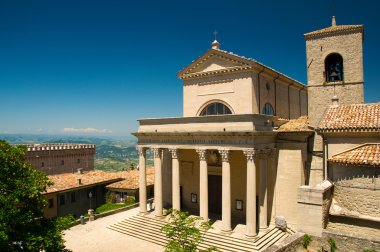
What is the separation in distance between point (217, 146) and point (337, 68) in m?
13.4

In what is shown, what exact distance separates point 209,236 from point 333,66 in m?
18.5

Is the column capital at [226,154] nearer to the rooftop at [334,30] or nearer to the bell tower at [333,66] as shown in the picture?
the bell tower at [333,66]

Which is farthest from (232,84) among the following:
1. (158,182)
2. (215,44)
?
(158,182)

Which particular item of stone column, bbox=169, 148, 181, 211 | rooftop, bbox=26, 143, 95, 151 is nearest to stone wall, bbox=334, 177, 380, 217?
stone column, bbox=169, 148, 181, 211

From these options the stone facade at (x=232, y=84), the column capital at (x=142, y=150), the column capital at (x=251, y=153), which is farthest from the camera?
the column capital at (x=142, y=150)

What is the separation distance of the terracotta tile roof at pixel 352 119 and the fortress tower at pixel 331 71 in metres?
2.06

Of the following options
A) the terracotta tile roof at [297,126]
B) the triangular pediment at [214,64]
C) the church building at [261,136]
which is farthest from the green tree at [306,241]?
the triangular pediment at [214,64]

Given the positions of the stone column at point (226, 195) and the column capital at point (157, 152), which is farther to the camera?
the column capital at point (157, 152)

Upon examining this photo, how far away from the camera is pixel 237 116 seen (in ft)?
73.7

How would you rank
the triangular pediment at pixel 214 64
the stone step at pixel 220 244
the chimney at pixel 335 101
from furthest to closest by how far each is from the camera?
the triangular pediment at pixel 214 64 → the chimney at pixel 335 101 → the stone step at pixel 220 244

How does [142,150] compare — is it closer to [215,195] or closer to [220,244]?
[215,195]

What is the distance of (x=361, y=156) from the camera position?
1848 cm

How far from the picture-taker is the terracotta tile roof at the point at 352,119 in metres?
19.9

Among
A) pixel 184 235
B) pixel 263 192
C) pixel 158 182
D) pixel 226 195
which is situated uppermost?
pixel 158 182
